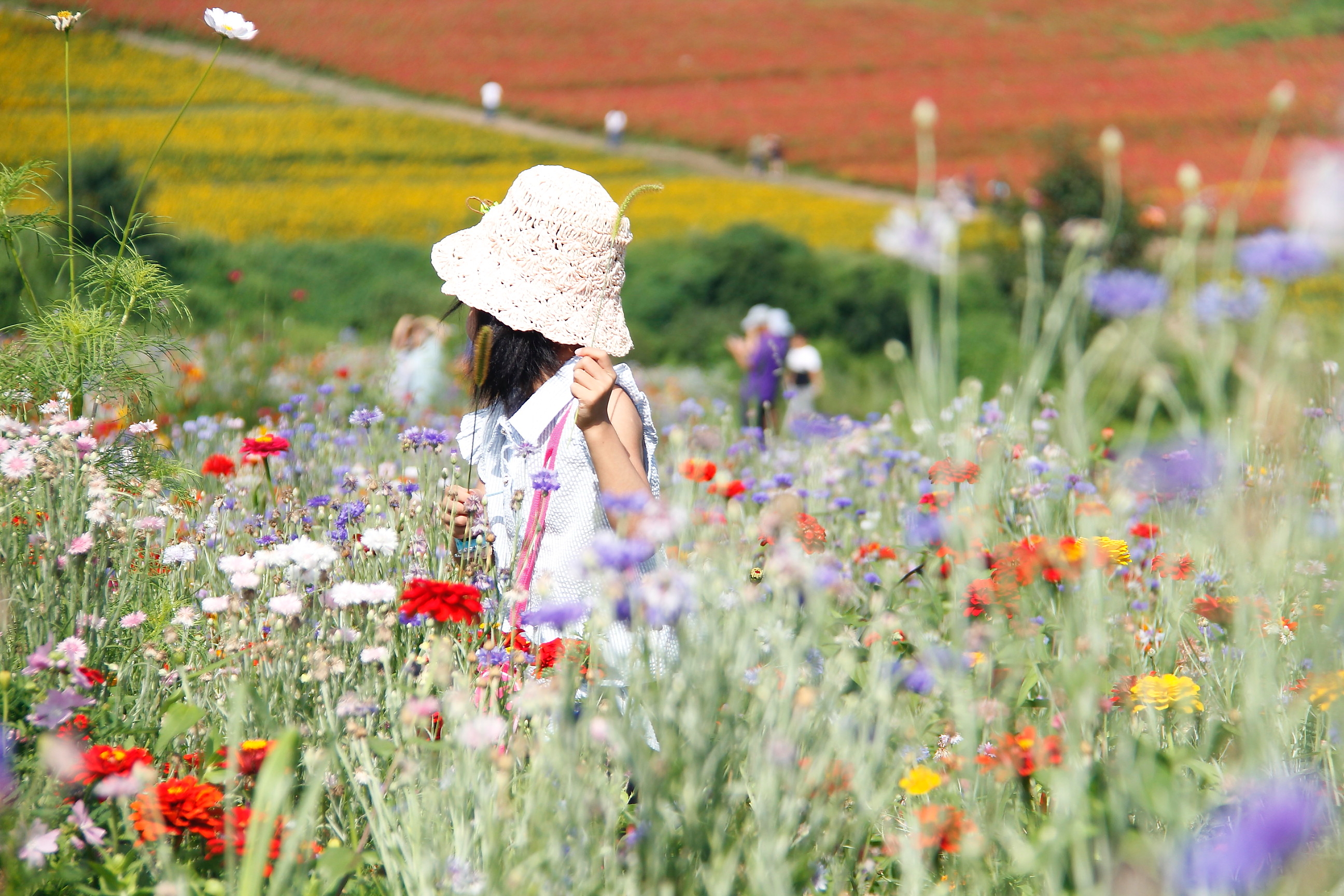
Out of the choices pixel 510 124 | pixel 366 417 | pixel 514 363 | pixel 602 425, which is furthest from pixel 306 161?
pixel 602 425

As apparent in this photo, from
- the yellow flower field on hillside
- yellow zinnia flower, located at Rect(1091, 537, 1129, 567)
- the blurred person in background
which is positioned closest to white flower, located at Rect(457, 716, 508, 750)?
yellow zinnia flower, located at Rect(1091, 537, 1129, 567)

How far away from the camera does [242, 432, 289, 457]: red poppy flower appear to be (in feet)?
7.09

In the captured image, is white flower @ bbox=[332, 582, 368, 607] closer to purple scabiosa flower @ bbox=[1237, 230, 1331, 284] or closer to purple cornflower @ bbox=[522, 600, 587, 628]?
purple cornflower @ bbox=[522, 600, 587, 628]

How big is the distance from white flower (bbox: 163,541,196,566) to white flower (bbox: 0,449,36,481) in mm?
257

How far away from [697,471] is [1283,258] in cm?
113

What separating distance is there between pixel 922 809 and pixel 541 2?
3315cm

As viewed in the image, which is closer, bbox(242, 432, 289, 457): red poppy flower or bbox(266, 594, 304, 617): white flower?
bbox(266, 594, 304, 617): white flower

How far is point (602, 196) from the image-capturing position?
186 centimetres

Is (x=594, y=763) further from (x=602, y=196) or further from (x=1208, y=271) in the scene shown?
(x=1208, y=271)

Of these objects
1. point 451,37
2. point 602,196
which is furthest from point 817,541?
point 451,37

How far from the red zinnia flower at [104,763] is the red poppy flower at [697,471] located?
107cm

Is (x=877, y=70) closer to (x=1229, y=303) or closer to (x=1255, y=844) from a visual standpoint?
(x=1229, y=303)

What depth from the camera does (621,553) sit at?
3.37 ft

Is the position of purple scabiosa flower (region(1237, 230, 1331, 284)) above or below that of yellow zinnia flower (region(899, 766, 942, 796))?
above
